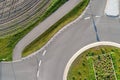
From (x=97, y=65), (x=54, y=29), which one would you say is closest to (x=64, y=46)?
(x=54, y=29)

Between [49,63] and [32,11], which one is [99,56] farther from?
[32,11]

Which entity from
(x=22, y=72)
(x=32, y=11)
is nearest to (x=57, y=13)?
(x=32, y=11)

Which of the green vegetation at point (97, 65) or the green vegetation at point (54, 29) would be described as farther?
the green vegetation at point (54, 29)

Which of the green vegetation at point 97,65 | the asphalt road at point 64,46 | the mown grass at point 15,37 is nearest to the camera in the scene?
the green vegetation at point 97,65

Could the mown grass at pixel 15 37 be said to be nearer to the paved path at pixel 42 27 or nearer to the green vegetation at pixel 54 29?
the paved path at pixel 42 27

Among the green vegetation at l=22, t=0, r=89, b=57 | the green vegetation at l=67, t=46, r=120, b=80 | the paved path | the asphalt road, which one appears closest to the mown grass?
the paved path

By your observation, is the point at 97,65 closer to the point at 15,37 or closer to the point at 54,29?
the point at 54,29

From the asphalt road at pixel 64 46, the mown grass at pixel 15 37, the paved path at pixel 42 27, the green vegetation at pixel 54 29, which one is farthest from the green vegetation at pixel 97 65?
the mown grass at pixel 15 37
